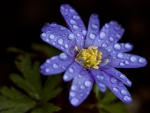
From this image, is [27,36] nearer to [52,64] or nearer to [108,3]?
[108,3]

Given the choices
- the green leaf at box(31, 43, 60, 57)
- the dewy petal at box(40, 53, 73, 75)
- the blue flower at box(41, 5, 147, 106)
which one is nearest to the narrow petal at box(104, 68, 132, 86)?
the blue flower at box(41, 5, 147, 106)

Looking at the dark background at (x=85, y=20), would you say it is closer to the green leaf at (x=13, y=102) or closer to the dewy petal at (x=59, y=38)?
the green leaf at (x=13, y=102)

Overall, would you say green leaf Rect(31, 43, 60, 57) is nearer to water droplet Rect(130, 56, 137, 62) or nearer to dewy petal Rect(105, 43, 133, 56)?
dewy petal Rect(105, 43, 133, 56)

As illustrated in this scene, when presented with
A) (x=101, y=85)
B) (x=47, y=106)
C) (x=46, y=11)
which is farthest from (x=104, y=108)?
(x=46, y=11)

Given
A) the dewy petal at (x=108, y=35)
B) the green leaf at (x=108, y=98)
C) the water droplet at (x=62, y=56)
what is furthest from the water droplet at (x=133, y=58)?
the green leaf at (x=108, y=98)

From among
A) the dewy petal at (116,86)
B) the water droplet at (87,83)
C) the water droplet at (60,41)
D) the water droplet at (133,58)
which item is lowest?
the dewy petal at (116,86)

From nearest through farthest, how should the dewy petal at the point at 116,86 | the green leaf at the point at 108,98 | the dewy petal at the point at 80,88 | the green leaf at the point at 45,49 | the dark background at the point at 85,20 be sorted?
the dewy petal at the point at 80,88
the dewy petal at the point at 116,86
the green leaf at the point at 108,98
the green leaf at the point at 45,49
the dark background at the point at 85,20

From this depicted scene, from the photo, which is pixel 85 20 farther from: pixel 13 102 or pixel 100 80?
pixel 100 80

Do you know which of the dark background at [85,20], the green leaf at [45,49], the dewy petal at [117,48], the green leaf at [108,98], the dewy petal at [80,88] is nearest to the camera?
the dewy petal at [80,88]
